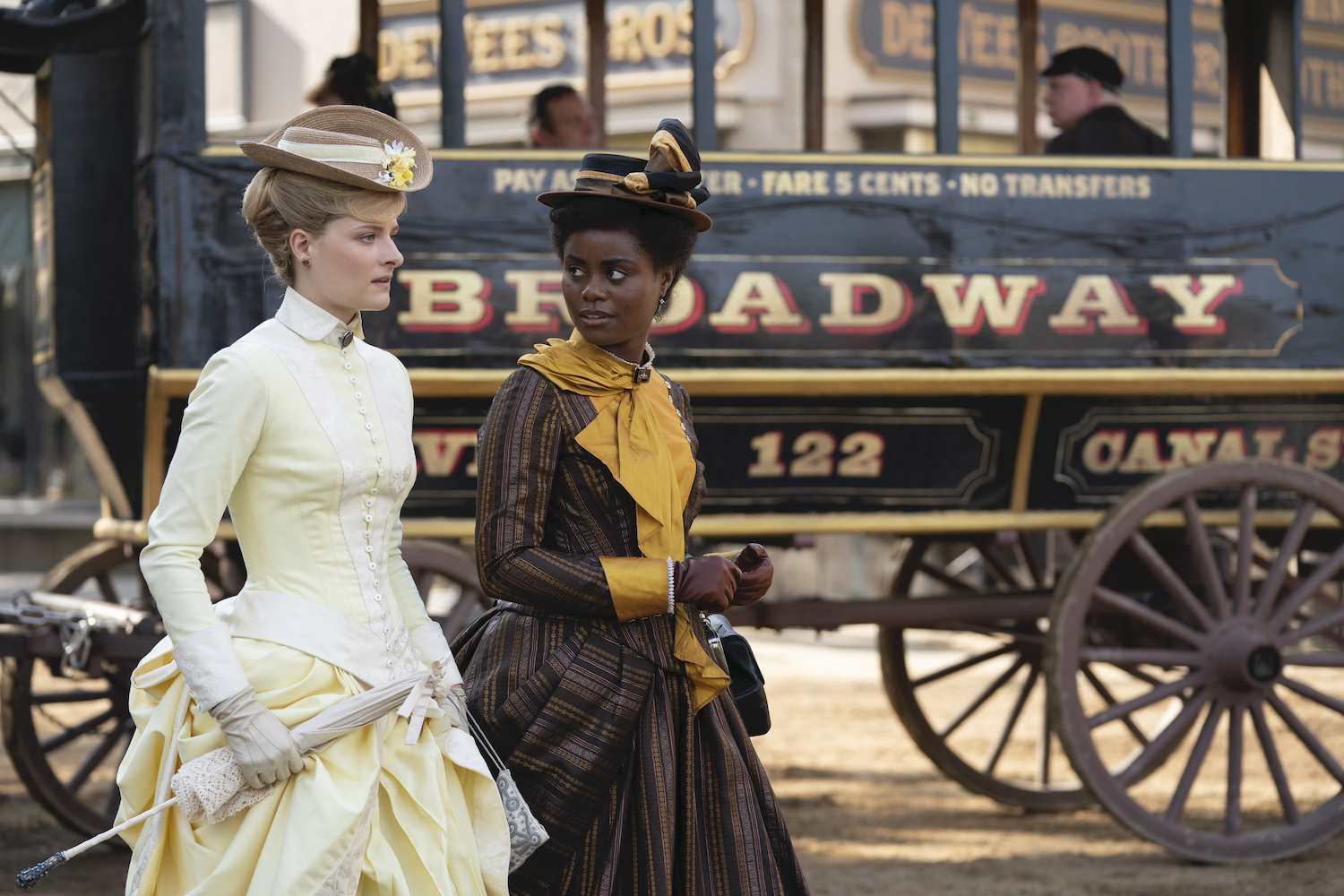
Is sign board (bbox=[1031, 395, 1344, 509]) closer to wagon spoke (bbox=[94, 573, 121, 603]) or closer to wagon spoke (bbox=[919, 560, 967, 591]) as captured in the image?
wagon spoke (bbox=[919, 560, 967, 591])

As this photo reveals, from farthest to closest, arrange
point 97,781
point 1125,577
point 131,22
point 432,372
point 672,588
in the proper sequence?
point 97,781, point 1125,577, point 131,22, point 432,372, point 672,588

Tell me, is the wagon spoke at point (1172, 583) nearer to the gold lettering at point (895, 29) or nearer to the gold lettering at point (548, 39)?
the gold lettering at point (895, 29)

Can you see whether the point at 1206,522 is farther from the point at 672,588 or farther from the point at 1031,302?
the point at 672,588

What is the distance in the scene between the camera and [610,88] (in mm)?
9109

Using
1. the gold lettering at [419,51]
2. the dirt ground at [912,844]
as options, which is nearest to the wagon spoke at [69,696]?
the dirt ground at [912,844]

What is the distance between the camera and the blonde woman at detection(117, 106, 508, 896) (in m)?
1.80

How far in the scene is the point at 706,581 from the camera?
2.08m

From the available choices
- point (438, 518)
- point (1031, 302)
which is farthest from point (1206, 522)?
point (438, 518)

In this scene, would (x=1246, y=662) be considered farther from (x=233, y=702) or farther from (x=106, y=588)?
(x=106, y=588)

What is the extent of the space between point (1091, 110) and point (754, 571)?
2.85 meters

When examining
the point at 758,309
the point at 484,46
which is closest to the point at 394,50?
the point at 484,46

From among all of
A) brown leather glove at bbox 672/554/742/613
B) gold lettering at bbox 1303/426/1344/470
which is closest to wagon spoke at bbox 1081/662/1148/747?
gold lettering at bbox 1303/426/1344/470

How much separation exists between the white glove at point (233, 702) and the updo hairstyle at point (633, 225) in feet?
2.63

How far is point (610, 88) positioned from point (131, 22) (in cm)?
534
